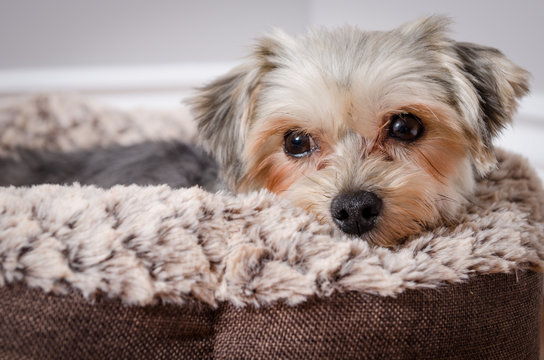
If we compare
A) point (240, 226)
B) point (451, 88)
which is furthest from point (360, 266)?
point (451, 88)

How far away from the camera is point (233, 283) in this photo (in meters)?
1.15

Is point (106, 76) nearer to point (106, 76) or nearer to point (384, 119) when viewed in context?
point (106, 76)

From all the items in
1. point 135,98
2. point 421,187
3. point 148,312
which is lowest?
point 135,98

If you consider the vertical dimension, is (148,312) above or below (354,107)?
below

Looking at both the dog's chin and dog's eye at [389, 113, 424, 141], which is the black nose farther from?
dog's eye at [389, 113, 424, 141]

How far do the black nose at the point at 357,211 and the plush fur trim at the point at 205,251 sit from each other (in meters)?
0.07

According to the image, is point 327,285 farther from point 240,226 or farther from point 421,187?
point 421,187

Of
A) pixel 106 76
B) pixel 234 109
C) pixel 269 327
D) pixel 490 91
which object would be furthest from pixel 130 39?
pixel 269 327

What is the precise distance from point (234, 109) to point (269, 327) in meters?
0.87

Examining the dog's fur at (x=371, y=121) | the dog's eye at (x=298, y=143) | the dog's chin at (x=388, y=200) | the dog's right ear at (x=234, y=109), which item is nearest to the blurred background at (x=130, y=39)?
the dog's right ear at (x=234, y=109)

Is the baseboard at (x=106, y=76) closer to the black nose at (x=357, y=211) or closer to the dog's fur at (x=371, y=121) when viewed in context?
the dog's fur at (x=371, y=121)

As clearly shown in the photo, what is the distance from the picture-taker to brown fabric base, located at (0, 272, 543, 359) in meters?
1.06

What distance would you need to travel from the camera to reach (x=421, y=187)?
1.52 meters

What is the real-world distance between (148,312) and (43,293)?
204 mm
